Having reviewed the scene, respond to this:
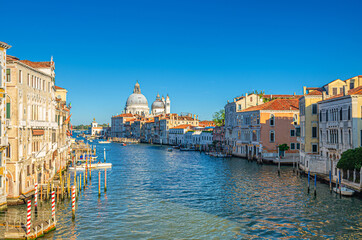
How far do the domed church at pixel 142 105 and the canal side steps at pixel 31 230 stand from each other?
510 ft

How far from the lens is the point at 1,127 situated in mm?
18000

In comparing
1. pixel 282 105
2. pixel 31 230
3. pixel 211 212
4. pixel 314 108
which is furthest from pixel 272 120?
pixel 31 230

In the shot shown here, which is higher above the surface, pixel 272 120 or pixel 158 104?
pixel 158 104

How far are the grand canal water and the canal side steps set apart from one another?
0.40m

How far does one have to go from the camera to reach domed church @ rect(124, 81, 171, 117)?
174 meters

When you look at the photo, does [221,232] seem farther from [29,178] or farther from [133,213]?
[29,178]

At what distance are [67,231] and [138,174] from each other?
20.0 meters

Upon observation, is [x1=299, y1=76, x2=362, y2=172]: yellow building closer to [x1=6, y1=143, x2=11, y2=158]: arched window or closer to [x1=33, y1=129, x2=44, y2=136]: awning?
[x1=33, y1=129, x2=44, y2=136]: awning

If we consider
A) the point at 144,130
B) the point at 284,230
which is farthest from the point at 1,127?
the point at 144,130

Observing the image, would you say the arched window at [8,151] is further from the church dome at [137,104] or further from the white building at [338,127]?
the church dome at [137,104]

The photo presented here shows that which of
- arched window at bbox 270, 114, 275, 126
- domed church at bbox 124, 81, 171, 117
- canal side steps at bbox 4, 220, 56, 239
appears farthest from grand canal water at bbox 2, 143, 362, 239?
domed church at bbox 124, 81, 171, 117

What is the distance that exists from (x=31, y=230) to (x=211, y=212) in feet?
30.7

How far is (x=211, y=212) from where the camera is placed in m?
20.3

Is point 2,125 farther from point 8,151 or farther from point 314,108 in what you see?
point 314,108
